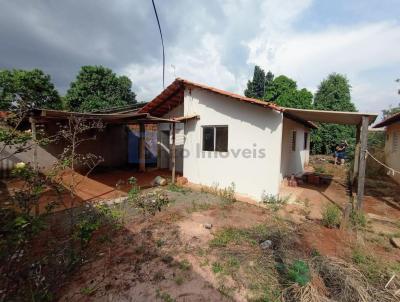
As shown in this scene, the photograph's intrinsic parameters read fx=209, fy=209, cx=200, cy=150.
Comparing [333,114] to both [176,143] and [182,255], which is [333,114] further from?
[176,143]

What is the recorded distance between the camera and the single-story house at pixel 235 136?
721 centimetres

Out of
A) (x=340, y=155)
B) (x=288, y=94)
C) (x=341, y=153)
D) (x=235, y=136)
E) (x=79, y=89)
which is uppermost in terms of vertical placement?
(x=288, y=94)

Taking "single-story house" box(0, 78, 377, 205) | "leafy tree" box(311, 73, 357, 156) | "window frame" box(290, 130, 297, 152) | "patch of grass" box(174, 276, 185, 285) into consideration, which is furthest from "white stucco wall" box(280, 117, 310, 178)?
"leafy tree" box(311, 73, 357, 156)

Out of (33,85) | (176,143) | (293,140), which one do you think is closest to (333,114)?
(293,140)

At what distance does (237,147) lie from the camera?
8.00 meters

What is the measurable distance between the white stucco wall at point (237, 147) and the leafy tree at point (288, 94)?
16273 millimetres

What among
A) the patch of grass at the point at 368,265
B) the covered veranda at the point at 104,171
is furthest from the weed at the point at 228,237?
the covered veranda at the point at 104,171

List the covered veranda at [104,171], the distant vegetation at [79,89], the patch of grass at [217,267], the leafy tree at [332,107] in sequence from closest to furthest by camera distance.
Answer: the patch of grass at [217,267] < the covered veranda at [104,171] < the distant vegetation at [79,89] < the leafy tree at [332,107]

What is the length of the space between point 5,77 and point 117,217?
18.7 m

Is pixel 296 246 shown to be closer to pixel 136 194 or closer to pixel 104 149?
→ pixel 136 194

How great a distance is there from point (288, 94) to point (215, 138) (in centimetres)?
1749

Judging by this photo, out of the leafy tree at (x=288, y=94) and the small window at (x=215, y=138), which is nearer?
the small window at (x=215, y=138)

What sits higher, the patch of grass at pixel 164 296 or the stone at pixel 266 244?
the stone at pixel 266 244

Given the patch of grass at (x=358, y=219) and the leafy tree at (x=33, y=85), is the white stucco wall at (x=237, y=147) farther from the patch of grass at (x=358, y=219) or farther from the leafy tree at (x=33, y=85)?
the leafy tree at (x=33, y=85)
